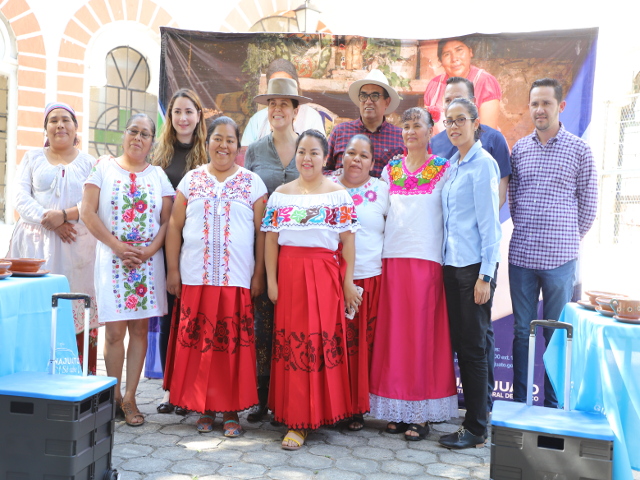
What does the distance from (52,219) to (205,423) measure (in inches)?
63.1

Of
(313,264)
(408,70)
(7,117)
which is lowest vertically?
(313,264)

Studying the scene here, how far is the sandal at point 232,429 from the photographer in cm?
361

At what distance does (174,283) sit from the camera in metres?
3.73

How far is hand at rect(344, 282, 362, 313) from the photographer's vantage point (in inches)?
141

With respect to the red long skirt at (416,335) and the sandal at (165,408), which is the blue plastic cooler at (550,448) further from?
the sandal at (165,408)

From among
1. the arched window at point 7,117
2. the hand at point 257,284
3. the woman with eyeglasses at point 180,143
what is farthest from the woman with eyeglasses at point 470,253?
the arched window at point 7,117

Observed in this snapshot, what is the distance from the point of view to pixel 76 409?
244 cm

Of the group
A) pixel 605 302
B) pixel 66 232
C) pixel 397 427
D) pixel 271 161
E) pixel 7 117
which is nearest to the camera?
pixel 605 302

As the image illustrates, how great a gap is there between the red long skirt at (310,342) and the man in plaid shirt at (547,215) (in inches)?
50.8

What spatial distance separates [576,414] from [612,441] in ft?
0.99

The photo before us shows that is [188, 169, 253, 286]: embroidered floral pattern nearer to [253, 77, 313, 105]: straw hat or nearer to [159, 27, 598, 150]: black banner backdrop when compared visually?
[253, 77, 313, 105]: straw hat

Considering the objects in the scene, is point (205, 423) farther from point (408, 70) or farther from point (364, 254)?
point (408, 70)

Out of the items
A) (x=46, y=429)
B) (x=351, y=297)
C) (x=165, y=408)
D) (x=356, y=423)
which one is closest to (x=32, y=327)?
(x=46, y=429)

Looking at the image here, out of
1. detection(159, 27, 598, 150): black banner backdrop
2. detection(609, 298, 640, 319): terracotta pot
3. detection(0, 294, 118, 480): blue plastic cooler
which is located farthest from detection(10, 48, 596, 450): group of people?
detection(159, 27, 598, 150): black banner backdrop
